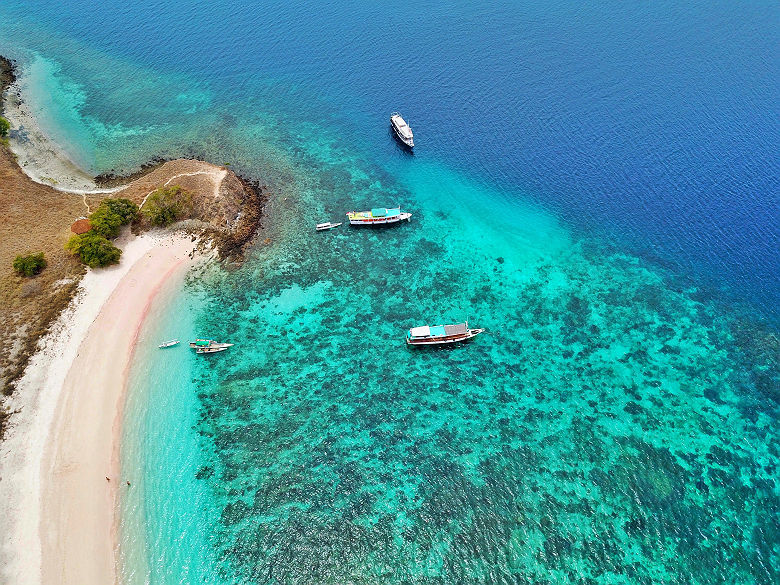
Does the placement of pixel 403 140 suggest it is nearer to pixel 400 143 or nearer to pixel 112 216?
pixel 400 143

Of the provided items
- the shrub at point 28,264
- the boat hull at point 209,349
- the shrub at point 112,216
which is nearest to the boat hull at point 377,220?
the boat hull at point 209,349

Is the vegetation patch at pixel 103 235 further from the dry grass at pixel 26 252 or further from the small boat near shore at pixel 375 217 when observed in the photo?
the small boat near shore at pixel 375 217

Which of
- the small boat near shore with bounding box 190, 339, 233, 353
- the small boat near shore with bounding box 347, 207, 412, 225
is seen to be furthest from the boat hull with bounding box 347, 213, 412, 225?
the small boat near shore with bounding box 190, 339, 233, 353

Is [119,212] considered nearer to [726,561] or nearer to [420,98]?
[420,98]

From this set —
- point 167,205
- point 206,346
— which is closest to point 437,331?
point 206,346

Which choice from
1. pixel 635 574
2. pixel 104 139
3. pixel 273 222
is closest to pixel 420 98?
pixel 273 222
